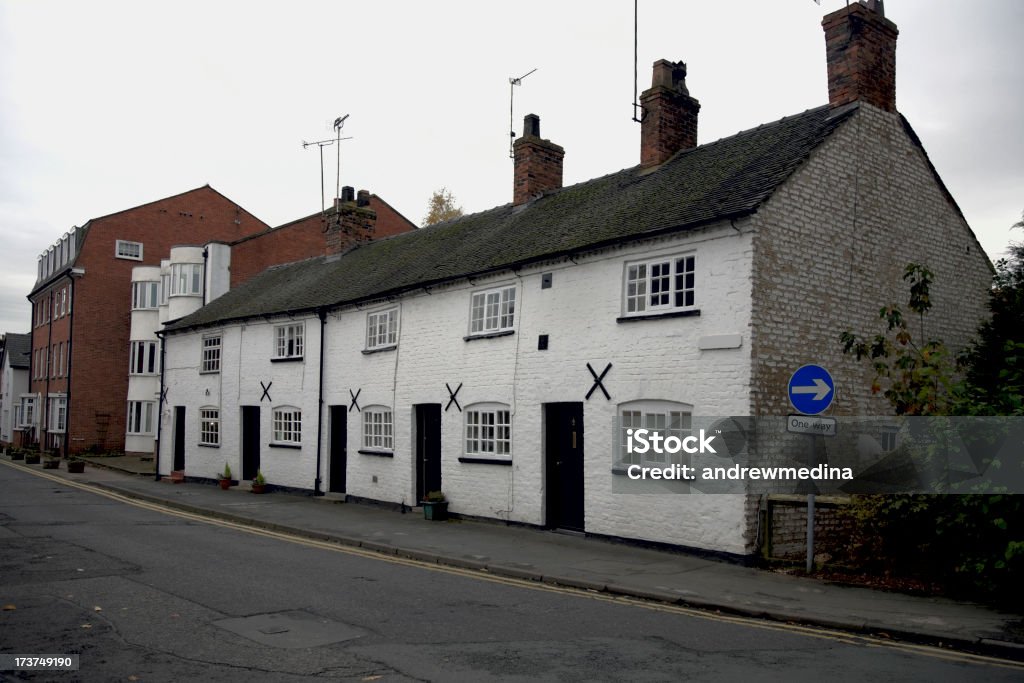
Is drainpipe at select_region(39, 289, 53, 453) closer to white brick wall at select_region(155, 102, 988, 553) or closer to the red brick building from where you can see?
the red brick building

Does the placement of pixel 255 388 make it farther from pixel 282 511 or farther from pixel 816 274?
pixel 816 274

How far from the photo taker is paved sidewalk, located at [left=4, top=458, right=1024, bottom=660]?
8477 mm

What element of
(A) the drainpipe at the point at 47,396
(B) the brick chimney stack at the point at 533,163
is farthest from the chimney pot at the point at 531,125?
(A) the drainpipe at the point at 47,396

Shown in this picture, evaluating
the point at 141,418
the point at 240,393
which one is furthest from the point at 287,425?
the point at 141,418

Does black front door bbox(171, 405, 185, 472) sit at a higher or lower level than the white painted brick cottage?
lower

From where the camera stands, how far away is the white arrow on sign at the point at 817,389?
10.9m

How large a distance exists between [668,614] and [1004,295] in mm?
11513

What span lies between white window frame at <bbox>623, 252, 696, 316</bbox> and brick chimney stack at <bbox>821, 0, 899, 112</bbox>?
15.1 ft

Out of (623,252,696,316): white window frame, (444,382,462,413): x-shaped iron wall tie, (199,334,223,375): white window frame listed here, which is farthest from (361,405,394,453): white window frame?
(199,334,223,375): white window frame

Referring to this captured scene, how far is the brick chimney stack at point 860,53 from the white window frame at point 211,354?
20.4m

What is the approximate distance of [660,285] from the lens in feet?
45.6

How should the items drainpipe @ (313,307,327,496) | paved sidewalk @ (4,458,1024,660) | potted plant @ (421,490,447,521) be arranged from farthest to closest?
drainpipe @ (313,307,327,496)
potted plant @ (421,490,447,521)
paved sidewalk @ (4,458,1024,660)

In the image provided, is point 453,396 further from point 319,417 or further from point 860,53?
point 860,53

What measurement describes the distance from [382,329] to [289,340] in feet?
16.0
